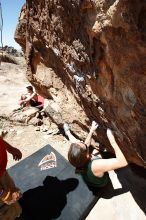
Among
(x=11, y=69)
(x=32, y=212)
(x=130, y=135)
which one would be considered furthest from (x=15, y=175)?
(x=11, y=69)

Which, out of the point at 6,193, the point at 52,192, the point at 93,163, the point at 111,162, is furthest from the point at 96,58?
the point at 52,192

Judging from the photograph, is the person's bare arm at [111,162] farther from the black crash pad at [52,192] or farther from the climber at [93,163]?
the black crash pad at [52,192]

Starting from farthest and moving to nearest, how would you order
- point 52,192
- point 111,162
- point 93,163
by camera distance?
1. point 52,192
2. point 93,163
3. point 111,162

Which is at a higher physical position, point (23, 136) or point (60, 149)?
point (23, 136)

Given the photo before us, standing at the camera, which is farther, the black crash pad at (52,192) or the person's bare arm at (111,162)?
the black crash pad at (52,192)

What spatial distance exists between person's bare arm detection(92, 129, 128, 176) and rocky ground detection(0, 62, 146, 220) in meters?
0.51

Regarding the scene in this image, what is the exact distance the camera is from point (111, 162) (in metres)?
3.16

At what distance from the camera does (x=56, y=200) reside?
350 cm

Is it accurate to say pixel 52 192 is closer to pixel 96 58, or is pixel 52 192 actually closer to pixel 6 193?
pixel 6 193

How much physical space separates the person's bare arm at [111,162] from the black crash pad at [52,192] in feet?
1.50

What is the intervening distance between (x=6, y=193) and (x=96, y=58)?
1675 mm

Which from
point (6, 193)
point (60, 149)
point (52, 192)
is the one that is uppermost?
point (60, 149)

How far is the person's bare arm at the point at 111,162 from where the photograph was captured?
3.09 meters

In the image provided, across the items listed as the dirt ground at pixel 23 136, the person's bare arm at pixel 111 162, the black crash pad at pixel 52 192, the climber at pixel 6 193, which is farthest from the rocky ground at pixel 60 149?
the climber at pixel 6 193
